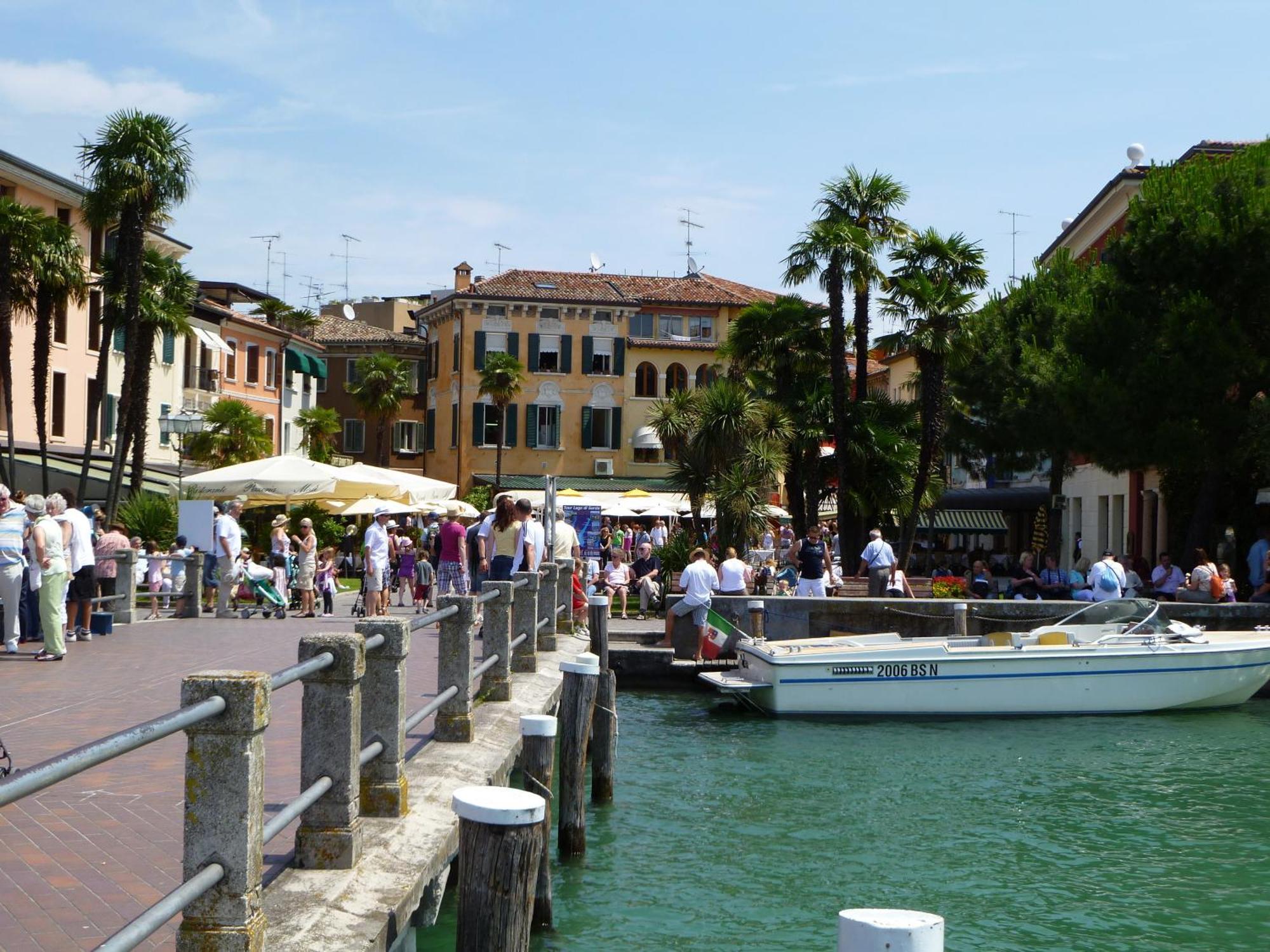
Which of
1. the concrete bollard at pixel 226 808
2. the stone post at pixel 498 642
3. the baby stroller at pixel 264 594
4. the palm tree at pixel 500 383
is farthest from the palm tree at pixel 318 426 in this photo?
the concrete bollard at pixel 226 808

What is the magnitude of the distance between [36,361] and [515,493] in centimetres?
2636

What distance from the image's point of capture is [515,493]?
200 ft

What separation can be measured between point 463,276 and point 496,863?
64298mm

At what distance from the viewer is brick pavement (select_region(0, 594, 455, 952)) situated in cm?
557

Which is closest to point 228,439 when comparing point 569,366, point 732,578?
point 569,366

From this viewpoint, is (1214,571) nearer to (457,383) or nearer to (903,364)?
(457,383)

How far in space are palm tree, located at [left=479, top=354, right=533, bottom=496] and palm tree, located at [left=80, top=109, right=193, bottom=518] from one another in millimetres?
27779

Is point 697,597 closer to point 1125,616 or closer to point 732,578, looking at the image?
point 732,578

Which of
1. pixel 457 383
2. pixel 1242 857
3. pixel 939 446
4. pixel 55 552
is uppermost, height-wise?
pixel 457 383

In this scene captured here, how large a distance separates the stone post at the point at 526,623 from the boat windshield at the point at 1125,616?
10.9 meters

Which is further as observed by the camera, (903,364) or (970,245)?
(903,364)

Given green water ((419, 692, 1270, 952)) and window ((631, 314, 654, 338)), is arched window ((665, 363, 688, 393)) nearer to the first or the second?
window ((631, 314, 654, 338))

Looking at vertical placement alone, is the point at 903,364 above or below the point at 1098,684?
above

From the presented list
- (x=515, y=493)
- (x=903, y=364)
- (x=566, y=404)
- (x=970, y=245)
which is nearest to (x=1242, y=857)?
(x=970, y=245)
